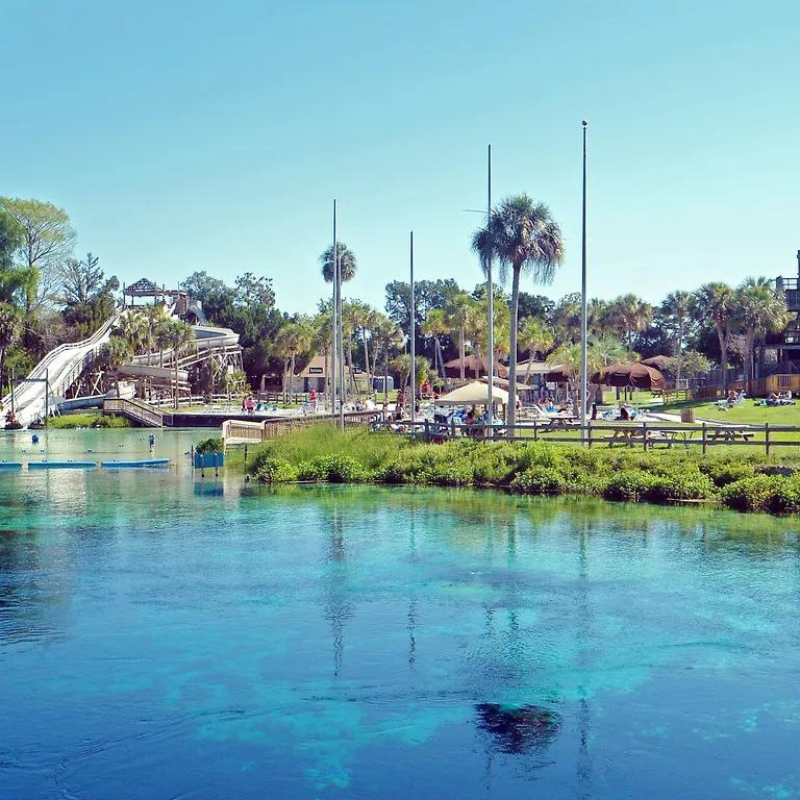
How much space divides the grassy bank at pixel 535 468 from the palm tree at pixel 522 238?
26.1ft

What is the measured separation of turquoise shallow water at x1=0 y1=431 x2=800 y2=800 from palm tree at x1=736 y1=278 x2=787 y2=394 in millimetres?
47439

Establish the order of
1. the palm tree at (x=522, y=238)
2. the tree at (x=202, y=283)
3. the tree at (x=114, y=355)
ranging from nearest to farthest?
the palm tree at (x=522, y=238) → the tree at (x=114, y=355) → the tree at (x=202, y=283)

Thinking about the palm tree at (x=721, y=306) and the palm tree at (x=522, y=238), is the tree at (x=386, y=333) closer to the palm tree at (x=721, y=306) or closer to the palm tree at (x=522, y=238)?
the palm tree at (x=721, y=306)

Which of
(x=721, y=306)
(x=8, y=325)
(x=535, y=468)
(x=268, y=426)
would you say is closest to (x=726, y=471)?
(x=535, y=468)

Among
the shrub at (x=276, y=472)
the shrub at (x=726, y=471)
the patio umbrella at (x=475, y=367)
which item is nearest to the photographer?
the shrub at (x=726, y=471)

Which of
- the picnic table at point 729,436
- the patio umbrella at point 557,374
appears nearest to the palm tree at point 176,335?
the patio umbrella at point 557,374

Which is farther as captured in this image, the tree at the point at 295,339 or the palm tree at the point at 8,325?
the tree at the point at 295,339

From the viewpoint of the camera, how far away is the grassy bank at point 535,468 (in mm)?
30664

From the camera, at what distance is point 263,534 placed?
26.1m

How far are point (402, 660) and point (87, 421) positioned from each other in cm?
6485

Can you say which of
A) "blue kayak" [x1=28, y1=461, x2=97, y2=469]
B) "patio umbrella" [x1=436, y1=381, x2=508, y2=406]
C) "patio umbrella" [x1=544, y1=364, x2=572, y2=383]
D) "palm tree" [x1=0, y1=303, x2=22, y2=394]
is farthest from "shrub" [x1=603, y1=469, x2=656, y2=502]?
"palm tree" [x1=0, y1=303, x2=22, y2=394]

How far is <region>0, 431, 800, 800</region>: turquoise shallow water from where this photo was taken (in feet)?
37.5

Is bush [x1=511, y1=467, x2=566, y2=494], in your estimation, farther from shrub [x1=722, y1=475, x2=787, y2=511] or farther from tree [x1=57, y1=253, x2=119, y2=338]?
tree [x1=57, y1=253, x2=119, y2=338]

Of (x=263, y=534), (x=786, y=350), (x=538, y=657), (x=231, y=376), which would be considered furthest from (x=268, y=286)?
(x=538, y=657)
